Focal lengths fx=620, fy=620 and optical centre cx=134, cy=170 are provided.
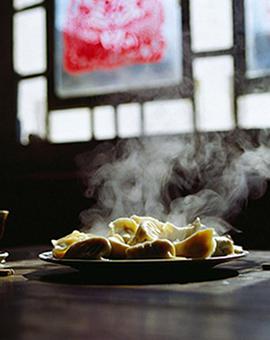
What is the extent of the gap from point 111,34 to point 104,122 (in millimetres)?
658

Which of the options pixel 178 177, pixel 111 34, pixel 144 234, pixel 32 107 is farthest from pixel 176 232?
pixel 32 107

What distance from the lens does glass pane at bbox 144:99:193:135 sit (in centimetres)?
395

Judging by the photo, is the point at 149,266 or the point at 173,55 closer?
the point at 149,266

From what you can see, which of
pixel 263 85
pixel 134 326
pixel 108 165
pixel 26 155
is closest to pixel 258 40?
pixel 263 85

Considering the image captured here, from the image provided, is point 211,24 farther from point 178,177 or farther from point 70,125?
point 70,125

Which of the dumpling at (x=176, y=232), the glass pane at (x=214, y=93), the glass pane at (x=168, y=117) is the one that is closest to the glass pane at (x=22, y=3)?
the glass pane at (x=168, y=117)

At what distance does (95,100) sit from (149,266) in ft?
10.5

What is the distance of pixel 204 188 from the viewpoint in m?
3.68

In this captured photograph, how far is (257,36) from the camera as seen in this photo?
12.4ft

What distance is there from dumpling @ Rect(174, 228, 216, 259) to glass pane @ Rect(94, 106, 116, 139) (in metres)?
2.93

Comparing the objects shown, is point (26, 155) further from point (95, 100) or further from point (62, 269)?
point (62, 269)

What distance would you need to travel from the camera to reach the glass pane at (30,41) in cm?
464

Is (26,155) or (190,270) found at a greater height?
(26,155)

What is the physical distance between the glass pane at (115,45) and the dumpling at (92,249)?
2.81 meters
